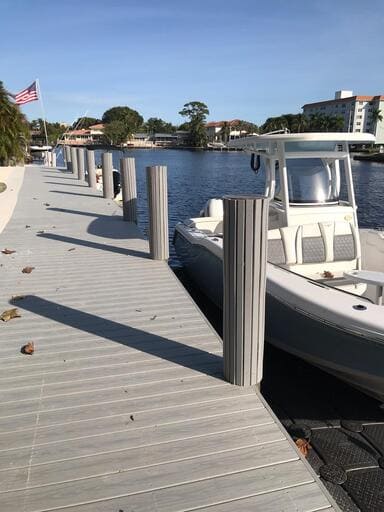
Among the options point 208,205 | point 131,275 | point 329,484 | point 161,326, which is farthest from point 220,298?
point 329,484

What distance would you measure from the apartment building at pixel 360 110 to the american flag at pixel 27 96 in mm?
79242

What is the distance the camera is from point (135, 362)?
3.37 meters

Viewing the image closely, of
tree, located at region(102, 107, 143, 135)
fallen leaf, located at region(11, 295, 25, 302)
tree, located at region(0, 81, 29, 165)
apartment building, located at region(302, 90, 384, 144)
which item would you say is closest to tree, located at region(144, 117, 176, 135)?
tree, located at region(102, 107, 143, 135)

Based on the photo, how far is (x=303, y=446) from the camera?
3520mm

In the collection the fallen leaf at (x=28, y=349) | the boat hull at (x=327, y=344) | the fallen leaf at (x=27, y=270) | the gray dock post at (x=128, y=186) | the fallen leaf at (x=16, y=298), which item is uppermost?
the gray dock post at (x=128, y=186)

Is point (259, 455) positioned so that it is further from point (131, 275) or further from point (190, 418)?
point (131, 275)

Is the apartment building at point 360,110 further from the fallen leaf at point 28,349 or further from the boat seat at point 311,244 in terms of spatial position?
the fallen leaf at point 28,349

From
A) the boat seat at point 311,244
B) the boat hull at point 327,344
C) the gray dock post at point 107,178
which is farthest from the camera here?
the gray dock post at point 107,178

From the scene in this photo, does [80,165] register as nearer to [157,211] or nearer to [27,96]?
[27,96]

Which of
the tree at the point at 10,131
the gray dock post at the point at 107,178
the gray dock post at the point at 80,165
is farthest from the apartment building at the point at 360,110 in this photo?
the gray dock post at the point at 107,178

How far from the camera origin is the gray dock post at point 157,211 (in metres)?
5.95

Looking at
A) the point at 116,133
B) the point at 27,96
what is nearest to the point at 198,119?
the point at 116,133

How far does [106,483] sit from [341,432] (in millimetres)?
2411

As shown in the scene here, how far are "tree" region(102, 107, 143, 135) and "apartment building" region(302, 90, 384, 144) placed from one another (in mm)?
59186
